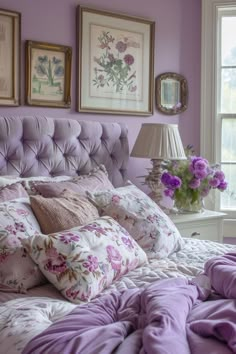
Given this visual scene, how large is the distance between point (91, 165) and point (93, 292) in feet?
4.55

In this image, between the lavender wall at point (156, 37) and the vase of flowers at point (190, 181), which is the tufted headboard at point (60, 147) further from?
the vase of flowers at point (190, 181)

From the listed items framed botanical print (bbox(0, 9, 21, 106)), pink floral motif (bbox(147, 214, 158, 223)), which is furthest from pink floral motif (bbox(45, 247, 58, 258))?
framed botanical print (bbox(0, 9, 21, 106))

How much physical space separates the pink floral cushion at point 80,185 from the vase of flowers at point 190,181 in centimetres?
54

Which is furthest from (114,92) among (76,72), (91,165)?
(91,165)

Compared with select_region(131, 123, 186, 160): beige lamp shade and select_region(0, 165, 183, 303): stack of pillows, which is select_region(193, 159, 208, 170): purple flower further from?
select_region(0, 165, 183, 303): stack of pillows

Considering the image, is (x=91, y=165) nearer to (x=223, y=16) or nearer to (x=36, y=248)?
(x=36, y=248)

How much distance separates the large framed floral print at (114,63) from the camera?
3115mm

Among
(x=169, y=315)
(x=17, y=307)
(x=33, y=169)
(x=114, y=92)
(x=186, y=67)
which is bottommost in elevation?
(x=17, y=307)

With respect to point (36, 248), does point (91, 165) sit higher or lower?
higher

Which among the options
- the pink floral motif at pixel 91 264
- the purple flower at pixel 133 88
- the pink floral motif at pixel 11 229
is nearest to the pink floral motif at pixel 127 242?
the pink floral motif at pixel 91 264

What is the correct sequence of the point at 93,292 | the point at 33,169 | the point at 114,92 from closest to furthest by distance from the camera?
the point at 93,292
the point at 33,169
the point at 114,92

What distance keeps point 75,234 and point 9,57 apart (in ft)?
4.50

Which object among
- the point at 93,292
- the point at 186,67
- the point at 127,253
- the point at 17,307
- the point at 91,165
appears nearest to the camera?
the point at 17,307

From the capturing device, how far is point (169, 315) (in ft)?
4.09
